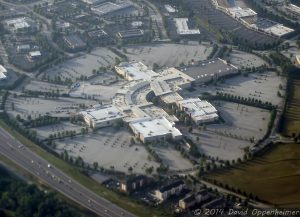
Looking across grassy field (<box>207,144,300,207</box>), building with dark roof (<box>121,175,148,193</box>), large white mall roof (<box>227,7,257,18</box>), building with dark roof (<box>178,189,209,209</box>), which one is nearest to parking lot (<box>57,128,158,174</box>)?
building with dark roof (<box>121,175,148,193</box>)

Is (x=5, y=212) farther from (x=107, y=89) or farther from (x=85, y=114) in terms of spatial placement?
(x=107, y=89)

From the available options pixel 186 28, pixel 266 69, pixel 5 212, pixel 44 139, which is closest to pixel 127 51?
pixel 186 28

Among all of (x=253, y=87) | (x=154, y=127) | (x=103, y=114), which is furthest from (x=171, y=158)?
(x=253, y=87)

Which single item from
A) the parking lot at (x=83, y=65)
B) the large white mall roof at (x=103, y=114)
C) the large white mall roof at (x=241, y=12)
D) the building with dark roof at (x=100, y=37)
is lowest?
the parking lot at (x=83, y=65)

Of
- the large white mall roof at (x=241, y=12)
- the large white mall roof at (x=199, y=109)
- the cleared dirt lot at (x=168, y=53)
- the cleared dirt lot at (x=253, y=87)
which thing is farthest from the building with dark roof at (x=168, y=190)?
the large white mall roof at (x=241, y=12)

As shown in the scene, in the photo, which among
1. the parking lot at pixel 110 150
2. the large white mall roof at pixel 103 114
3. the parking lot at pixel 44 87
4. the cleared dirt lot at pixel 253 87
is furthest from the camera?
the parking lot at pixel 44 87

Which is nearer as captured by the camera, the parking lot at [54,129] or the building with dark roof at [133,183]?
the building with dark roof at [133,183]

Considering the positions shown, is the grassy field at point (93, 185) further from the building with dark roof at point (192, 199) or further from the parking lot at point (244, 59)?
the parking lot at point (244, 59)

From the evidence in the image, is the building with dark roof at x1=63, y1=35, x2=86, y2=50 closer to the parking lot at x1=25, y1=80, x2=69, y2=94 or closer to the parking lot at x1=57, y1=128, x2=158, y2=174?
the parking lot at x1=25, y1=80, x2=69, y2=94
